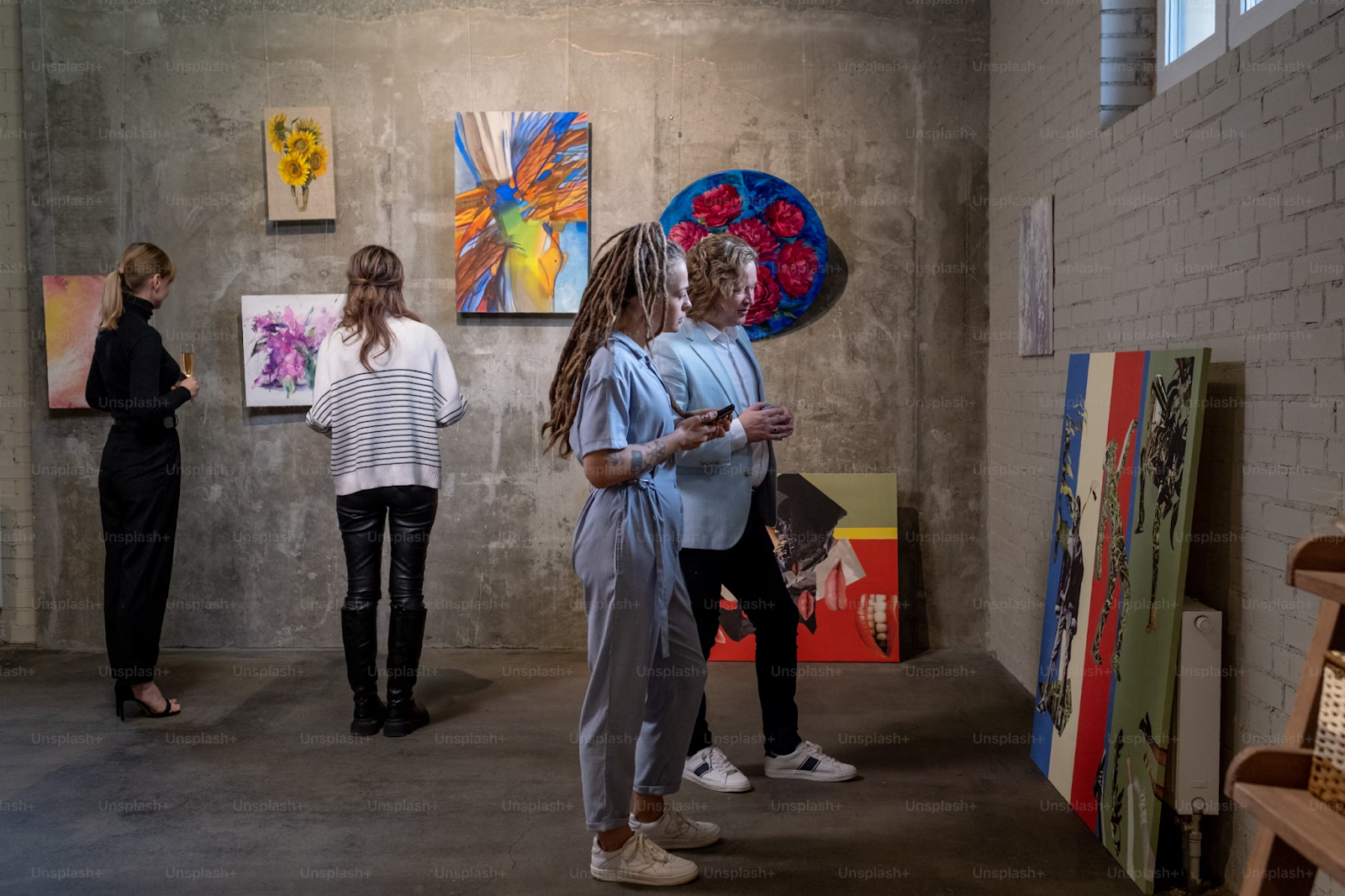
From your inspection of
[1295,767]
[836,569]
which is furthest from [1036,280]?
[1295,767]

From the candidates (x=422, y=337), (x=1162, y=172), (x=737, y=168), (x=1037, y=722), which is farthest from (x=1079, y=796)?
(x=737, y=168)

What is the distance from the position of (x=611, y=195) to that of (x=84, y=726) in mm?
3065

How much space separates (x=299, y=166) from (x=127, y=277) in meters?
1.33

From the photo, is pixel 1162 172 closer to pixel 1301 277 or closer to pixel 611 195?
pixel 1301 277

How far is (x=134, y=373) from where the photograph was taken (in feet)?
12.3

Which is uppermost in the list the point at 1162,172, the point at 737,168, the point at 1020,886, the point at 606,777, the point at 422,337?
the point at 737,168

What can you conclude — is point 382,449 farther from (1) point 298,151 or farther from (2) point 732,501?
(1) point 298,151

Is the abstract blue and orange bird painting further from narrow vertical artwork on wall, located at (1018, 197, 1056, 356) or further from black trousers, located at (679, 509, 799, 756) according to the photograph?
black trousers, located at (679, 509, 799, 756)

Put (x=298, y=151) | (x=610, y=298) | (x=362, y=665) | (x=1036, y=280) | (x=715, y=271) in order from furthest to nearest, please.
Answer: (x=298, y=151)
(x=1036, y=280)
(x=362, y=665)
(x=715, y=271)
(x=610, y=298)

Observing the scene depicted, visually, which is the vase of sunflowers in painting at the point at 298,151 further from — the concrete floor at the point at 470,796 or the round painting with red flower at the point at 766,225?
the concrete floor at the point at 470,796

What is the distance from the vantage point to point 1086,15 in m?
3.64

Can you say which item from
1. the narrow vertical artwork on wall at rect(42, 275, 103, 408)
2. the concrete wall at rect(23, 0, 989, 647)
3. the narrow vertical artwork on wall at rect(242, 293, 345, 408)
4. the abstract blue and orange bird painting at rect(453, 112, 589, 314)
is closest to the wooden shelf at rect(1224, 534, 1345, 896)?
the concrete wall at rect(23, 0, 989, 647)

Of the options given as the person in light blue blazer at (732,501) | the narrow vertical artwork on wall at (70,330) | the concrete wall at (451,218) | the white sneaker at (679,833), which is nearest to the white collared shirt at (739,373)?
the person in light blue blazer at (732,501)

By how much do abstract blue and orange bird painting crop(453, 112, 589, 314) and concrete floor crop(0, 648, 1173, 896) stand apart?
5.74 feet
